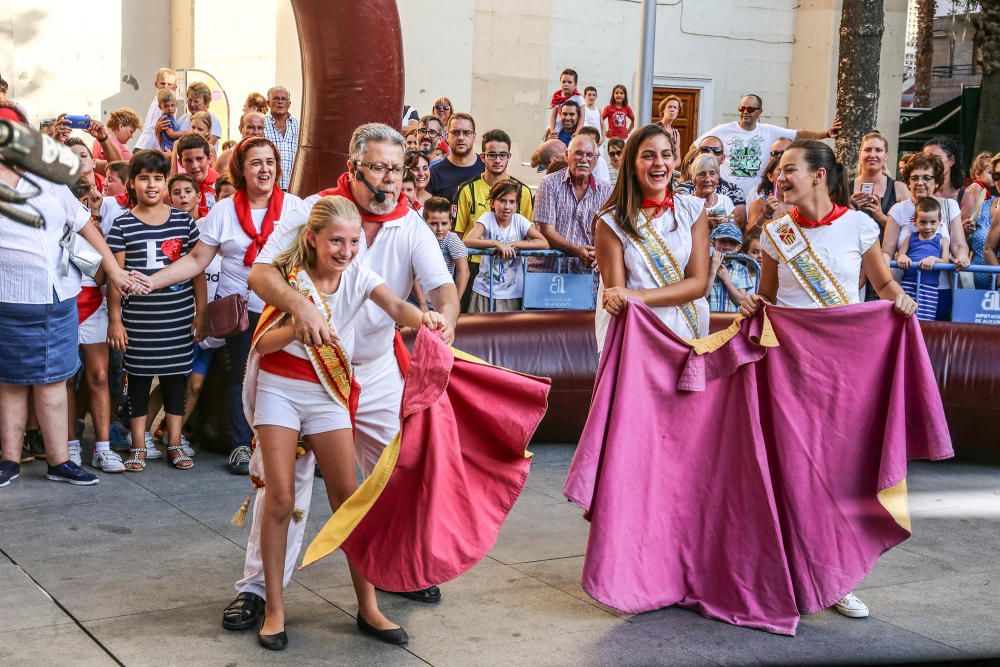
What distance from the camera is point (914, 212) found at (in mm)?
9367

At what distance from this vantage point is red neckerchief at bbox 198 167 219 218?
27.7 feet

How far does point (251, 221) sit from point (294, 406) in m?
2.89

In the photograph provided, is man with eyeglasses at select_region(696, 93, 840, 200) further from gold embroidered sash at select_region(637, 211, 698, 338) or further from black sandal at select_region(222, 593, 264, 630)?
black sandal at select_region(222, 593, 264, 630)

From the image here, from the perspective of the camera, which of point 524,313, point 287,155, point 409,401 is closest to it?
point 409,401

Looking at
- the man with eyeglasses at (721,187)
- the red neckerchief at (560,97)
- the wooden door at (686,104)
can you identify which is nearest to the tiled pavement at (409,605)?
the man with eyeglasses at (721,187)

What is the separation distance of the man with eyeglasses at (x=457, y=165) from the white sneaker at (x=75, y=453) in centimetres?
421

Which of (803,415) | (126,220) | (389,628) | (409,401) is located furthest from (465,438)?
(126,220)

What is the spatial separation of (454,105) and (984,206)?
9.86 meters

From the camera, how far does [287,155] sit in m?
12.0

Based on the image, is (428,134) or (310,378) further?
(428,134)

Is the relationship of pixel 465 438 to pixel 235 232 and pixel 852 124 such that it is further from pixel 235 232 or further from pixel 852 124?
pixel 852 124

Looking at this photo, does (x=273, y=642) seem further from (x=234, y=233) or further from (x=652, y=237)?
(x=234, y=233)

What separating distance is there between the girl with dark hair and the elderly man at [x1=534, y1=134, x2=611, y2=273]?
10.1 ft

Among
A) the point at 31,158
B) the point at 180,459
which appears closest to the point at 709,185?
the point at 180,459
